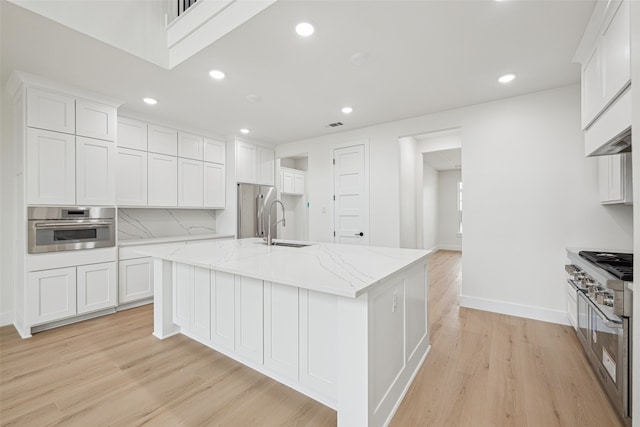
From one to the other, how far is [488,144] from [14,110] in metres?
5.52

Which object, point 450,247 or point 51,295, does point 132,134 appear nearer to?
point 51,295

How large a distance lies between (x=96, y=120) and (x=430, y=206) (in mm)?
7461

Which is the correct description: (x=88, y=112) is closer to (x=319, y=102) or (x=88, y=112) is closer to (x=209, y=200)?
Result: (x=209, y=200)

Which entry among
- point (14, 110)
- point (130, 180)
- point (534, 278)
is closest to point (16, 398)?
point (130, 180)

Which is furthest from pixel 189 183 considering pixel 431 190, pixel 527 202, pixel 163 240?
pixel 431 190

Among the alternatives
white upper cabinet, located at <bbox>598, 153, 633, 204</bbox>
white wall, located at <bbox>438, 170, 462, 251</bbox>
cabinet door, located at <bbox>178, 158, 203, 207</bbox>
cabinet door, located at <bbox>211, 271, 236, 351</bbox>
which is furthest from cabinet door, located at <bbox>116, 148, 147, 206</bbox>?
white wall, located at <bbox>438, 170, 462, 251</bbox>

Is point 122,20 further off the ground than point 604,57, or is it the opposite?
point 122,20

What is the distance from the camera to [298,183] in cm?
651

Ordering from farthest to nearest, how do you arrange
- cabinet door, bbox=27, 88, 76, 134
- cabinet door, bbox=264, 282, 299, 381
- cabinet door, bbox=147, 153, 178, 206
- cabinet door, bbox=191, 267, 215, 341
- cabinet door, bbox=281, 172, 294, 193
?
cabinet door, bbox=281, 172, 294, 193
cabinet door, bbox=147, 153, 178, 206
cabinet door, bbox=27, 88, 76, 134
cabinet door, bbox=191, 267, 215, 341
cabinet door, bbox=264, 282, 299, 381

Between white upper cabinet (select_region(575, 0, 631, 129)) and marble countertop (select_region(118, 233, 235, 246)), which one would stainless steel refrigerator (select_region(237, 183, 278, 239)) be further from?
white upper cabinet (select_region(575, 0, 631, 129))

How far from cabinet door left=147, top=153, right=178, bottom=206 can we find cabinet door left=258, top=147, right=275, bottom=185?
1.55 metres

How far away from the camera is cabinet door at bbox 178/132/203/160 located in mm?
4250

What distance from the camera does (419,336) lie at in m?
2.12

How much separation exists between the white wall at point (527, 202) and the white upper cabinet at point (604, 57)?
849mm
